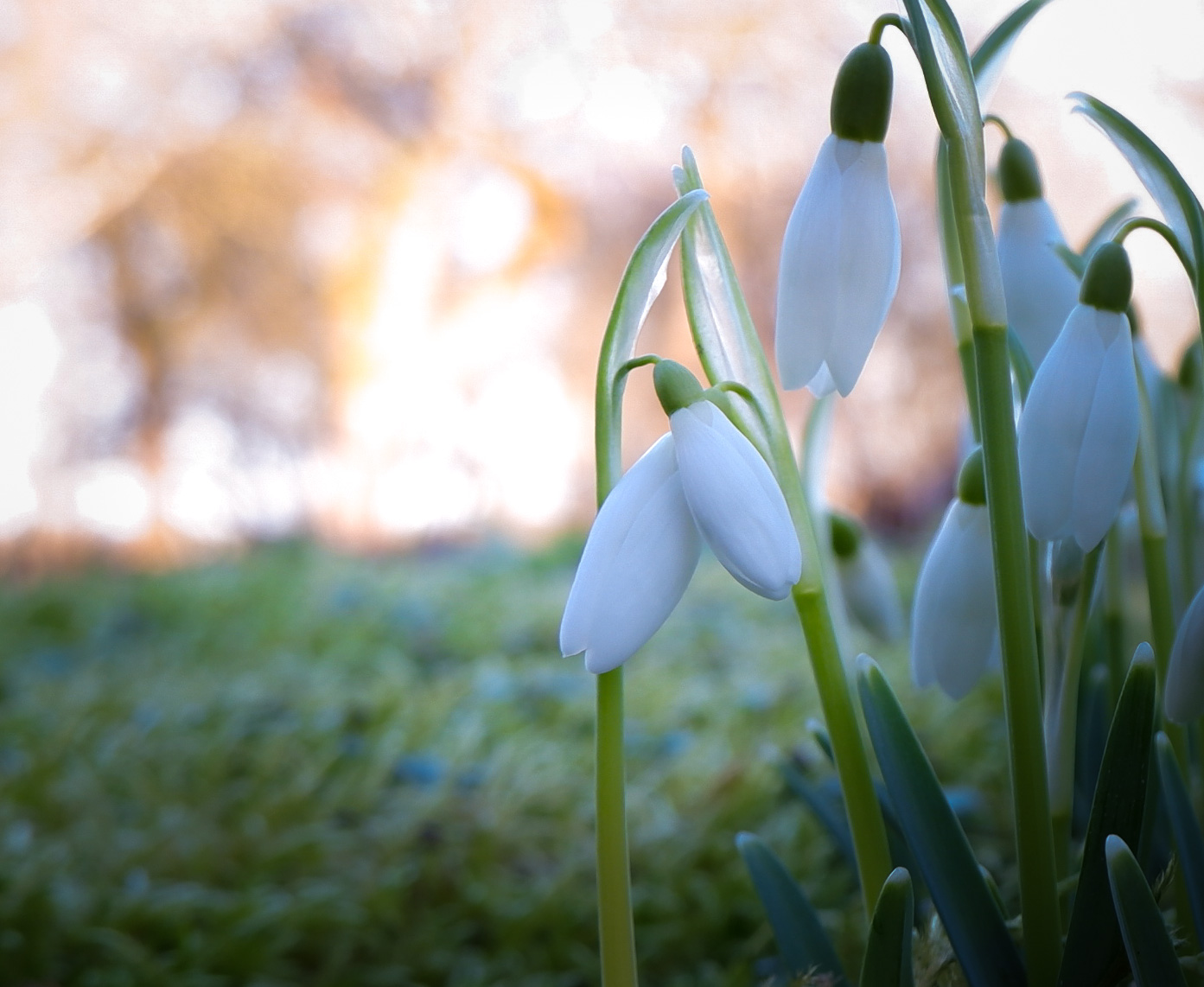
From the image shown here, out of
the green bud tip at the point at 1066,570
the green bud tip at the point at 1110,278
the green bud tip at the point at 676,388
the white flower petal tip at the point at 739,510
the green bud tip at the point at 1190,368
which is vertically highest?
the green bud tip at the point at 1190,368


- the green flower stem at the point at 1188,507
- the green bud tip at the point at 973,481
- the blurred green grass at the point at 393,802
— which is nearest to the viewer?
the green bud tip at the point at 973,481

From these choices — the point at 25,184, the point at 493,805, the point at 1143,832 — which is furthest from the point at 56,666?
the point at 25,184

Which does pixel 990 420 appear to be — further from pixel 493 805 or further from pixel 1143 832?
pixel 493 805

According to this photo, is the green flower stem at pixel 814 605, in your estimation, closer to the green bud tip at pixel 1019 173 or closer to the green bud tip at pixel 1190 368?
the green bud tip at pixel 1019 173

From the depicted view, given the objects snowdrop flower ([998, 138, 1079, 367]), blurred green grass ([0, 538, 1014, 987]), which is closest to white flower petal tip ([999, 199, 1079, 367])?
snowdrop flower ([998, 138, 1079, 367])

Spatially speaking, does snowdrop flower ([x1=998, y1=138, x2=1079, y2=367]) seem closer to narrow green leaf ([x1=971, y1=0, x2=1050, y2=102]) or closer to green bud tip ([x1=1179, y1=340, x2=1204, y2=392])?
narrow green leaf ([x1=971, y1=0, x2=1050, y2=102])

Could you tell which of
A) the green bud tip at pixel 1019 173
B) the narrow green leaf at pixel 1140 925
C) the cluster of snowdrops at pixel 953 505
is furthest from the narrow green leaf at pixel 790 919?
the green bud tip at pixel 1019 173

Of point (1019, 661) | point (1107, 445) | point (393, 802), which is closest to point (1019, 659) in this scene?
point (1019, 661)
